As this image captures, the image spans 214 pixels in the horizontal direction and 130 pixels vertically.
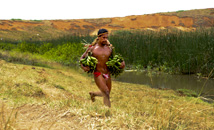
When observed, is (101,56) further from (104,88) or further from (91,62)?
(104,88)

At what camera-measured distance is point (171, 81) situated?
8.81 metres

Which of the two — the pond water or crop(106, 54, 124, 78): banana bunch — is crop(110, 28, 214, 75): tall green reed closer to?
the pond water

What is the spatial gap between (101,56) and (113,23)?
43.2 metres

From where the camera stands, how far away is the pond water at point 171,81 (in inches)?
307

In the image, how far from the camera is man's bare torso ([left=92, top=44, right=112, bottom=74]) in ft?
12.2

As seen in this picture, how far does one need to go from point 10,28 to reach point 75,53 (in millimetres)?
31262

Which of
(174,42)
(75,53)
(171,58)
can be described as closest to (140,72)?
(171,58)

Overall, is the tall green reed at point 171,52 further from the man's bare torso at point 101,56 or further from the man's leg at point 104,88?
the man's leg at point 104,88

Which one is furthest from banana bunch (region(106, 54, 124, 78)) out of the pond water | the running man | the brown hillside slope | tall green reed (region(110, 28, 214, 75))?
the brown hillside slope

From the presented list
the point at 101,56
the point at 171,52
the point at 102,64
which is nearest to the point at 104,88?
the point at 102,64

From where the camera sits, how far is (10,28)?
4062 cm

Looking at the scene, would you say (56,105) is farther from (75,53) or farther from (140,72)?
(75,53)

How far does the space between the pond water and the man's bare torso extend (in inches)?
171

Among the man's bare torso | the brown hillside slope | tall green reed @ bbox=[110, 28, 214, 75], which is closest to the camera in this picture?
the man's bare torso
